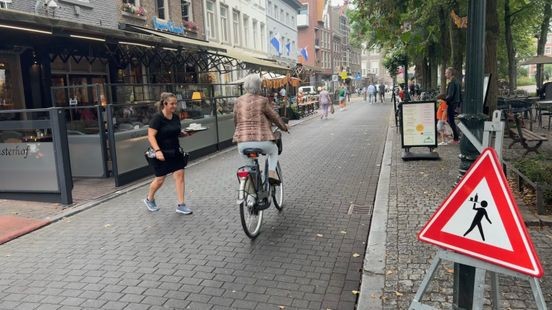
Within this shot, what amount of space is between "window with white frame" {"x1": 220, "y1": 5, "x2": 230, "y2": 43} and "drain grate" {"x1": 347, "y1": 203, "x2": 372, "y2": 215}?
67.3 ft

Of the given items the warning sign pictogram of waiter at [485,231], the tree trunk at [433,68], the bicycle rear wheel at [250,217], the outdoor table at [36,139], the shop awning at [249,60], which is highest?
the shop awning at [249,60]

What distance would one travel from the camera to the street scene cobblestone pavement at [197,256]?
3.95 m

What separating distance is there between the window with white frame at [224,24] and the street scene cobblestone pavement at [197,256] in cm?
1902

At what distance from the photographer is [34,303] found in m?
3.95

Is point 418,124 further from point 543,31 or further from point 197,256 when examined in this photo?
point 543,31

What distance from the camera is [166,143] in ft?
20.9

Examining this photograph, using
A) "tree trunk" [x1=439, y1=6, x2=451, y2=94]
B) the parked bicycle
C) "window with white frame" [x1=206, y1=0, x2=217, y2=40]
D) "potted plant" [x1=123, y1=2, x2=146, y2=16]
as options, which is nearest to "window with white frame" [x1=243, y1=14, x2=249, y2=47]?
"window with white frame" [x1=206, y1=0, x2=217, y2=40]

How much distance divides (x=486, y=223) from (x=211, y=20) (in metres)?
23.1

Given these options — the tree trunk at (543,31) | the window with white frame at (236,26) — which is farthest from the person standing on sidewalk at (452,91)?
the window with white frame at (236,26)

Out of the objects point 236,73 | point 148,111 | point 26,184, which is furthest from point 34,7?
point 236,73

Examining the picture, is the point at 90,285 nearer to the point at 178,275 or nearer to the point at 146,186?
the point at 178,275

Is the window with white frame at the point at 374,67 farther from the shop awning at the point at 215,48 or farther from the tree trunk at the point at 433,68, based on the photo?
the shop awning at the point at 215,48

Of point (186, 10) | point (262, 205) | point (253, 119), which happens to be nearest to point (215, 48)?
point (186, 10)

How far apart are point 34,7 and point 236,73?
16480 millimetres
